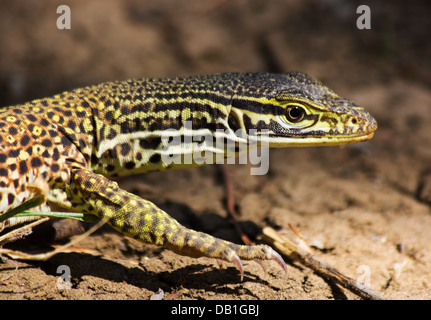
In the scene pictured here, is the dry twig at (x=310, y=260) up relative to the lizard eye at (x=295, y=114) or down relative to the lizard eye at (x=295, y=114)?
down

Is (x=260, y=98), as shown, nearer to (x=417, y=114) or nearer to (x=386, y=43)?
(x=417, y=114)

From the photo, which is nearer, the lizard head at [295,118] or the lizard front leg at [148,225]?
the lizard front leg at [148,225]

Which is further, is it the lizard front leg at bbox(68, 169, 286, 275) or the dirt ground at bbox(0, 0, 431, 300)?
the dirt ground at bbox(0, 0, 431, 300)

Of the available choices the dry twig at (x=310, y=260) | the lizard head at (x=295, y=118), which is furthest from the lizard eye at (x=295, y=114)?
the dry twig at (x=310, y=260)

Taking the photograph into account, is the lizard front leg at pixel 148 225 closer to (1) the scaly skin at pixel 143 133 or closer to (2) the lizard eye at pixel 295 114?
(1) the scaly skin at pixel 143 133

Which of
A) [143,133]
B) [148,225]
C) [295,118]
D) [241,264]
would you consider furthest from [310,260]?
[143,133]

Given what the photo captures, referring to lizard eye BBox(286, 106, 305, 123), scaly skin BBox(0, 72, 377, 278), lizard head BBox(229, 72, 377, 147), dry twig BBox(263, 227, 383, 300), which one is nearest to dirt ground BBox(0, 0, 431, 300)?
dry twig BBox(263, 227, 383, 300)

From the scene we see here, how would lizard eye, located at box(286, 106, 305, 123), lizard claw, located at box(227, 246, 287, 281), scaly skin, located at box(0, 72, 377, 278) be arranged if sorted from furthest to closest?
lizard eye, located at box(286, 106, 305, 123) < scaly skin, located at box(0, 72, 377, 278) < lizard claw, located at box(227, 246, 287, 281)

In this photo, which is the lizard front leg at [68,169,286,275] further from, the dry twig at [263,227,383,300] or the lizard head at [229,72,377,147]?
the lizard head at [229,72,377,147]
